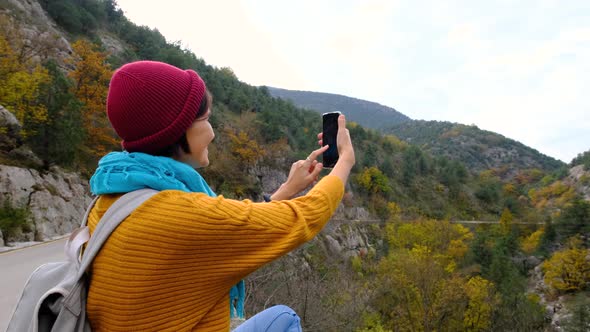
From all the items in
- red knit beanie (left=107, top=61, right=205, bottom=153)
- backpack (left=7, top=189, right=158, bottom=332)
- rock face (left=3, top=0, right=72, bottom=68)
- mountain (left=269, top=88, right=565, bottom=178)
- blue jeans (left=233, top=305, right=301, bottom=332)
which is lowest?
blue jeans (left=233, top=305, right=301, bottom=332)

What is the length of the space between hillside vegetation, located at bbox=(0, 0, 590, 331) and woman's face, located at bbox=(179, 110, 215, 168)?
7836 millimetres

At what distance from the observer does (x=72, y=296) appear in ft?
3.33

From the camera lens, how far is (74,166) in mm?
16109

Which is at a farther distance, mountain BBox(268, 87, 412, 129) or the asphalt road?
mountain BBox(268, 87, 412, 129)

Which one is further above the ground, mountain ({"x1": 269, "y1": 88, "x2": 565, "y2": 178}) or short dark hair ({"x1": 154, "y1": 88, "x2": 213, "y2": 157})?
mountain ({"x1": 269, "y1": 88, "x2": 565, "y2": 178})

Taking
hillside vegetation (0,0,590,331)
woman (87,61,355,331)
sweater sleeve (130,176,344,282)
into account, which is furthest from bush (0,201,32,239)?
sweater sleeve (130,176,344,282)

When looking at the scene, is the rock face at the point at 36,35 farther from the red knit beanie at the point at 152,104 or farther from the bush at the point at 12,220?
the red knit beanie at the point at 152,104

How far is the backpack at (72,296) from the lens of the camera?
3.32 ft

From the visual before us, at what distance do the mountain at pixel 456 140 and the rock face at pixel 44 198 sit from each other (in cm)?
8951

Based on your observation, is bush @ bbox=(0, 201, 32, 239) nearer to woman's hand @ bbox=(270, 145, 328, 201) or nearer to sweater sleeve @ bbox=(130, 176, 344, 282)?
woman's hand @ bbox=(270, 145, 328, 201)

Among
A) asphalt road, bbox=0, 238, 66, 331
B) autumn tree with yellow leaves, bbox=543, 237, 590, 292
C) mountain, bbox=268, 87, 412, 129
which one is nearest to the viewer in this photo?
asphalt road, bbox=0, 238, 66, 331

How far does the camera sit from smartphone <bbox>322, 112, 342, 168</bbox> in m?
1.49

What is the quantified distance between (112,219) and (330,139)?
841 mm

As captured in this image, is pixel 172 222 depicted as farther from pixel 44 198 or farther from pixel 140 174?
pixel 44 198
